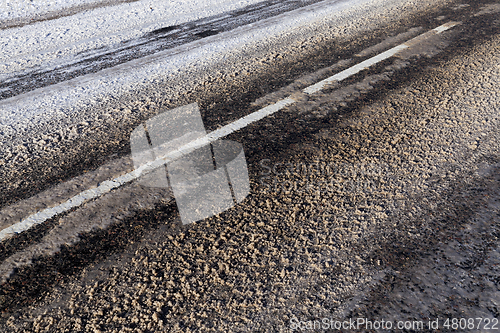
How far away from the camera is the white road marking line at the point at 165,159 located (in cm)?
255

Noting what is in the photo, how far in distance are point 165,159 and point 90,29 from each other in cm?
467

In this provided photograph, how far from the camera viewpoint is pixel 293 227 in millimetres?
2393

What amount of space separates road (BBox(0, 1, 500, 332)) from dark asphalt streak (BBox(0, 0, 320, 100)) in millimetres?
1693

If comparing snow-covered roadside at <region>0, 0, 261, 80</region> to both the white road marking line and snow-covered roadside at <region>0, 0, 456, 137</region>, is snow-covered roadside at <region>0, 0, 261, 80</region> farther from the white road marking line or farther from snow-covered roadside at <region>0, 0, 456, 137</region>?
the white road marking line

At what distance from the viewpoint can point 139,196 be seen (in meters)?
2.72

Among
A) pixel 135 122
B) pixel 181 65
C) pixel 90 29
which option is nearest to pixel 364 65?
pixel 181 65

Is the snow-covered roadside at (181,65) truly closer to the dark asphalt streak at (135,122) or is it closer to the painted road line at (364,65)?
the dark asphalt streak at (135,122)

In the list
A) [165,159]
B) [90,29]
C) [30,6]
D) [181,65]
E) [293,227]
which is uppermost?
[30,6]

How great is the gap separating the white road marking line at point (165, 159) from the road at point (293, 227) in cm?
4

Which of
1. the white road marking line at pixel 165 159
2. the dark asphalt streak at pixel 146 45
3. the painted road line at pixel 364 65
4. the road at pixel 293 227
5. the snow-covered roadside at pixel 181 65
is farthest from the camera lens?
the dark asphalt streak at pixel 146 45

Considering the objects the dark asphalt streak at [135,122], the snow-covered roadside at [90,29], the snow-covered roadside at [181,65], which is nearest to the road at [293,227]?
the dark asphalt streak at [135,122]

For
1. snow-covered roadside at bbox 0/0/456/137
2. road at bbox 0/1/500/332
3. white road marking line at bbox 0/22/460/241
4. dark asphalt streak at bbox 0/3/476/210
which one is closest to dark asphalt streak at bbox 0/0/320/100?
snow-covered roadside at bbox 0/0/456/137

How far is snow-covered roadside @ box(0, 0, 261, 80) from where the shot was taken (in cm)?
548

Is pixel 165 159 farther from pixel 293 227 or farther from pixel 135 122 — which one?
pixel 293 227
